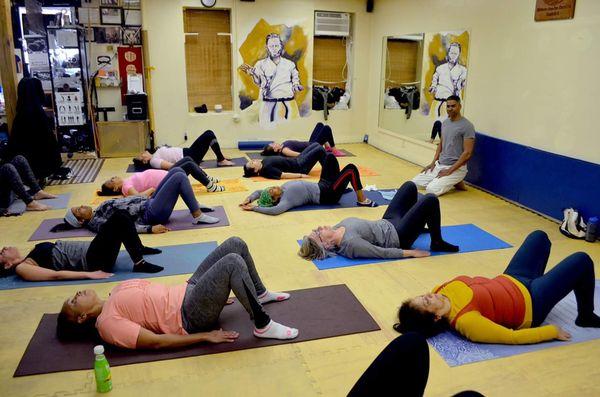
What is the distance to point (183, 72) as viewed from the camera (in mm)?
8414

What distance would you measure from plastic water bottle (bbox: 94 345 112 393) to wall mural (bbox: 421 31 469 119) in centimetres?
563

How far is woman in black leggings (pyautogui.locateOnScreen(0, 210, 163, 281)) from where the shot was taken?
144 inches

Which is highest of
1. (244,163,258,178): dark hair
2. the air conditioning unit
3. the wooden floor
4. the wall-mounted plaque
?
the air conditioning unit

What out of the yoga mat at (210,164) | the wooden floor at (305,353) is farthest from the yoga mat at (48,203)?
the yoga mat at (210,164)

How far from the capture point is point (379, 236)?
4066mm

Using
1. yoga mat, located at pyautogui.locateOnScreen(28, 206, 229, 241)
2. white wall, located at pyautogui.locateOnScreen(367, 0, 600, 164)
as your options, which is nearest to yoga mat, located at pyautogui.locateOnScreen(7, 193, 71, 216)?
yoga mat, located at pyautogui.locateOnScreen(28, 206, 229, 241)

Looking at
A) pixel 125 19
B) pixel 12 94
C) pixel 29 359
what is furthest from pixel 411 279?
pixel 125 19

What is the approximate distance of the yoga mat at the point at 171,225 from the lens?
467cm

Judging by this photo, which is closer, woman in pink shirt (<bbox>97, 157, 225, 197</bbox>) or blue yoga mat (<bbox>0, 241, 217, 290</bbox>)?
blue yoga mat (<bbox>0, 241, 217, 290</bbox>)

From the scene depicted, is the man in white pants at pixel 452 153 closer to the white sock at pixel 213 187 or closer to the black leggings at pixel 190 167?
the white sock at pixel 213 187

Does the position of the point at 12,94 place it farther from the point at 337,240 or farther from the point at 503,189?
the point at 503,189

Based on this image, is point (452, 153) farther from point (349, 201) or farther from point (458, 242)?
point (458, 242)

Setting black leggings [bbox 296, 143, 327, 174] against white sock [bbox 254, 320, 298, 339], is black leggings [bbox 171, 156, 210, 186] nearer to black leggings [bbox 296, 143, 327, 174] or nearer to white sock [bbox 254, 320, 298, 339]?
black leggings [bbox 296, 143, 327, 174]

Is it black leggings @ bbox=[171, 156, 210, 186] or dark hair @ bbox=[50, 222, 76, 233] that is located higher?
black leggings @ bbox=[171, 156, 210, 186]
